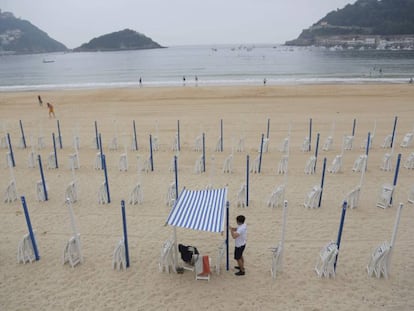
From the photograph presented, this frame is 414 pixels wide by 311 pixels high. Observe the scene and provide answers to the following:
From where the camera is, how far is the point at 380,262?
6.45 m

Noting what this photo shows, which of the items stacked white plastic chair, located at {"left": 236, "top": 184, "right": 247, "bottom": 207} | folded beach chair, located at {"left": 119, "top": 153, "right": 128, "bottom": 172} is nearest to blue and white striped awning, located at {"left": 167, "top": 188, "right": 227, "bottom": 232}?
stacked white plastic chair, located at {"left": 236, "top": 184, "right": 247, "bottom": 207}

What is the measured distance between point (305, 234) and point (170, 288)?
365 centimetres

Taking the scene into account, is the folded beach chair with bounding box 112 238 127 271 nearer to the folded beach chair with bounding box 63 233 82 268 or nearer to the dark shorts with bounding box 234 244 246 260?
the folded beach chair with bounding box 63 233 82 268

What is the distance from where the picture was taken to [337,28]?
183125 mm

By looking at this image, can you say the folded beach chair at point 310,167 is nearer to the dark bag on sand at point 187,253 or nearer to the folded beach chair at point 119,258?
the dark bag on sand at point 187,253

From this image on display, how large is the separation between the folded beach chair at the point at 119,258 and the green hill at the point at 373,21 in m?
176

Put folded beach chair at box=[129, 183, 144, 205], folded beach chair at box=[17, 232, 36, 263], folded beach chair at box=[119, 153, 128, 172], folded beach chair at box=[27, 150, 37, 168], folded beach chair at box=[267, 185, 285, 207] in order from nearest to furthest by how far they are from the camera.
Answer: folded beach chair at box=[17, 232, 36, 263] < folded beach chair at box=[267, 185, 285, 207] < folded beach chair at box=[129, 183, 144, 205] < folded beach chair at box=[119, 153, 128, 172] < folded beach chair at box=[27, 150, 37, 168]

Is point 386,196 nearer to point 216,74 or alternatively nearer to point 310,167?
point 310,167

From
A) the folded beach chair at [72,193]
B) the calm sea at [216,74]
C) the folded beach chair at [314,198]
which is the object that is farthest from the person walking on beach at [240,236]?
the calm sea at [216,74]

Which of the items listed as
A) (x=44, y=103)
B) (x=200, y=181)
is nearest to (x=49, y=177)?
(x=200, y=181)

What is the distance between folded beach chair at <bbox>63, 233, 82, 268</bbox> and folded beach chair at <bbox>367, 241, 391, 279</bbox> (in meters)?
6.09

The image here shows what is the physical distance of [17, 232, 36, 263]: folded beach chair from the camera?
23.5 feet

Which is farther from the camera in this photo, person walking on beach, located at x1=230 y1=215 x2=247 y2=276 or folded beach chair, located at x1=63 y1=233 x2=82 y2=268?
folded beach chair, located at x1=63 y1=233 x2=82 y2=268

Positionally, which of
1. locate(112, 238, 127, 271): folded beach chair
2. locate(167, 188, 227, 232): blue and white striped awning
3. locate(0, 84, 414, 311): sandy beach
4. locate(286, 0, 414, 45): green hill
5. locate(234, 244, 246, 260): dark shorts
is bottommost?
locate(0, 84, 414, 311): sandy beach
